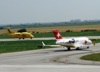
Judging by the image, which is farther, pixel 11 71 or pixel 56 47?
pixel 56 47

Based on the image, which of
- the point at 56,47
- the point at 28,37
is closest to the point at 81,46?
the point at 56,47

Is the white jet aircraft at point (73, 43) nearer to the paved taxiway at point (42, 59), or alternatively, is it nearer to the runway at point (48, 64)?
the paved taxiway at point (42, 59)

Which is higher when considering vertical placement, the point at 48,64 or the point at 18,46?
the point at 48,64

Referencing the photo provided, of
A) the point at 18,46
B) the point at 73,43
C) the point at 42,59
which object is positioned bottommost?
the point at 18,46

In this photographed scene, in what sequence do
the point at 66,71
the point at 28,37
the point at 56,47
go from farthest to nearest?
the point at 28,37 → the point at 56,47 → the point at 66,71

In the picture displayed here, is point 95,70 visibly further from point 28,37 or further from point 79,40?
point 28,37

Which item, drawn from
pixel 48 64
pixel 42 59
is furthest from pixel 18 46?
pixel 48 64

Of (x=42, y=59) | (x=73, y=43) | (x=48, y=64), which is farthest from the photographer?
(x=73, y=43)

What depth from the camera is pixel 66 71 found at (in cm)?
2739

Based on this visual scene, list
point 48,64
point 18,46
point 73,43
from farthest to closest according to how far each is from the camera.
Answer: point 18,46
point 73,43
point 48,64

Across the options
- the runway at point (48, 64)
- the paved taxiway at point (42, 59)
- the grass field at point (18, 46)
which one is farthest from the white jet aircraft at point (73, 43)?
the runway at point (48, 64)

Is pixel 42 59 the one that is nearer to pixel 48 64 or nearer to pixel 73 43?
pixel 48 64

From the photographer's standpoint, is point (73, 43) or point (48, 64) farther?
point (73, 43)

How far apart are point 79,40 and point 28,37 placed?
4905 centimetres
